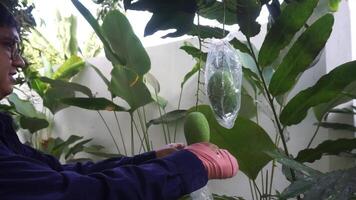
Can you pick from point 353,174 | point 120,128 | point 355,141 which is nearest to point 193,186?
point 353,174

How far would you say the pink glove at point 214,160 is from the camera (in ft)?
2.06

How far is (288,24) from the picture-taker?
0.81 m

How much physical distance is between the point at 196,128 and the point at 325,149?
1.51 ft

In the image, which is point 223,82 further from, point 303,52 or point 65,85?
point 65,85

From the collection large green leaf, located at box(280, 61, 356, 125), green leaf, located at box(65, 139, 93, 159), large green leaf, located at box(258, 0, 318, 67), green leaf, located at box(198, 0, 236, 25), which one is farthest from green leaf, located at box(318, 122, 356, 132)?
green leaf, located at box(65, 139, 93, 159)

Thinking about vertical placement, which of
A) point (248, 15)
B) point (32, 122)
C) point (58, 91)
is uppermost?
point (248, 15)

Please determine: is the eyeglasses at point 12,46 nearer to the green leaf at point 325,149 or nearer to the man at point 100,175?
the man at point 100,175

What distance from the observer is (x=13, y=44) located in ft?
2.30

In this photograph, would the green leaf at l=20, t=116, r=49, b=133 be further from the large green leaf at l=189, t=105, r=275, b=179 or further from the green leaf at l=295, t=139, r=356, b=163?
the green leaf at l=295, t=139, r=356, b=163

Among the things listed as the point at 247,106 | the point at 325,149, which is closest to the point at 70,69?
the point at 247,106

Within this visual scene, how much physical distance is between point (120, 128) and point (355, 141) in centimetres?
120

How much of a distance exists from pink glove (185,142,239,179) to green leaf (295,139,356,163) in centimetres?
29

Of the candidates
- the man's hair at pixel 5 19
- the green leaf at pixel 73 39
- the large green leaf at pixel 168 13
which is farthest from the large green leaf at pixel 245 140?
the green leaf at pixel 73 39

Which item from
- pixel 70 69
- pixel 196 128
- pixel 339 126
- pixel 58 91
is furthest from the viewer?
pixel 70 69
